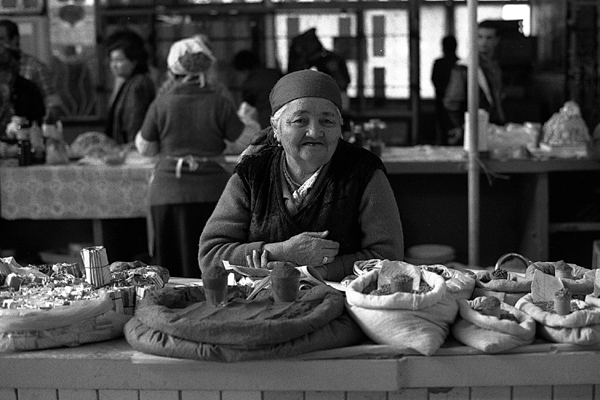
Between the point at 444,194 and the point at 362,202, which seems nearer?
the point at 362,202

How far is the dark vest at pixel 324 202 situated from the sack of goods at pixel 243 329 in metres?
0.62

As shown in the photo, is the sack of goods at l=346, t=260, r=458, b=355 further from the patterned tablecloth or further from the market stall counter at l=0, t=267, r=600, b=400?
the patterned tablecloth

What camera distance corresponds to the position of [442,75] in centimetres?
798

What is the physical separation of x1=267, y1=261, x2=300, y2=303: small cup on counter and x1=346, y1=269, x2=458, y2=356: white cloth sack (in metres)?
0.16

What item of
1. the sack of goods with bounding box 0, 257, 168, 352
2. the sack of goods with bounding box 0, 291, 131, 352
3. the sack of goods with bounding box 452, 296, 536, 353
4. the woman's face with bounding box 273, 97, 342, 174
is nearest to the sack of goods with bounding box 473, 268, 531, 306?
the sack of goods with bounding box 452, 296, 536, 353

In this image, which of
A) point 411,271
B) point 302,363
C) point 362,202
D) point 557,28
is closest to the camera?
point 302,363

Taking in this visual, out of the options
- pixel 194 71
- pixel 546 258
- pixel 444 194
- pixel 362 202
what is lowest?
pixel 546 258

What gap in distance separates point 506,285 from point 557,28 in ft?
22.4

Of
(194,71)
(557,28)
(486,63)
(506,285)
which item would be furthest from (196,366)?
(557,28)

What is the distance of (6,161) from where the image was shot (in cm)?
561

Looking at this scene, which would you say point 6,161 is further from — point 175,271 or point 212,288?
point 212,288

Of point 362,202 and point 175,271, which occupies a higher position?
point 362,202

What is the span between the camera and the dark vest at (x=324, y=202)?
2822 mm

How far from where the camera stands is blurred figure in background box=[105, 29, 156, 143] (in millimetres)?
6484
